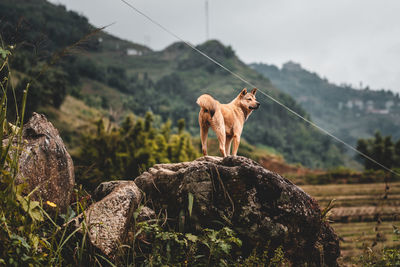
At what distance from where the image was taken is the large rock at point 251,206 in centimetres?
459

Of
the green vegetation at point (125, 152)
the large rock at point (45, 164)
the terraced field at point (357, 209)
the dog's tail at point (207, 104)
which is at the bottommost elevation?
the terraced field at point (357, 209)

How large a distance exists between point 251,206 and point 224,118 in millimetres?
1905

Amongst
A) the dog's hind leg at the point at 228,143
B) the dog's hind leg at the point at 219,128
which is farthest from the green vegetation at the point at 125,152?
the dog's hind leg at the point at 219,128

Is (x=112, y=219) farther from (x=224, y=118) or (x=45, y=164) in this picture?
(x=224, y=118)

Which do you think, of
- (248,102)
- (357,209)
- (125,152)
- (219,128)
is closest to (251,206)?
(219,128)

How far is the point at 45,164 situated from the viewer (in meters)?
4.32

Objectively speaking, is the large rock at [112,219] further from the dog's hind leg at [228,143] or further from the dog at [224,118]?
the dog's hind leg at [228,143]

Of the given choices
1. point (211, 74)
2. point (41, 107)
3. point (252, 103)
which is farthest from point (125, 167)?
point (211, 74)

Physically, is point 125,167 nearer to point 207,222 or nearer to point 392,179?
point 207,222

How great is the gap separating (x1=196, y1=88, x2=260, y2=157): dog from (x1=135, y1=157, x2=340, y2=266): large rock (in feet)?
2.73

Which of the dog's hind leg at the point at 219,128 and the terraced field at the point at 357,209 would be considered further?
the terraced field at the point at 357,209

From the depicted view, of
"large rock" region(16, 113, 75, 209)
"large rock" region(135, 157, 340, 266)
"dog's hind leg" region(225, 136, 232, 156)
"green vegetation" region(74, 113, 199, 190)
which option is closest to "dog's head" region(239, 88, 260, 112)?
"dog's hind leg" region(225, 136, 232, 156)

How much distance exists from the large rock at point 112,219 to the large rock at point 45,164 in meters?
0.50

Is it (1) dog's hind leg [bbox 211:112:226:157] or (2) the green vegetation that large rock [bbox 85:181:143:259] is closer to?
(1) dog's hind leg [bbox 211:112:226:157]
